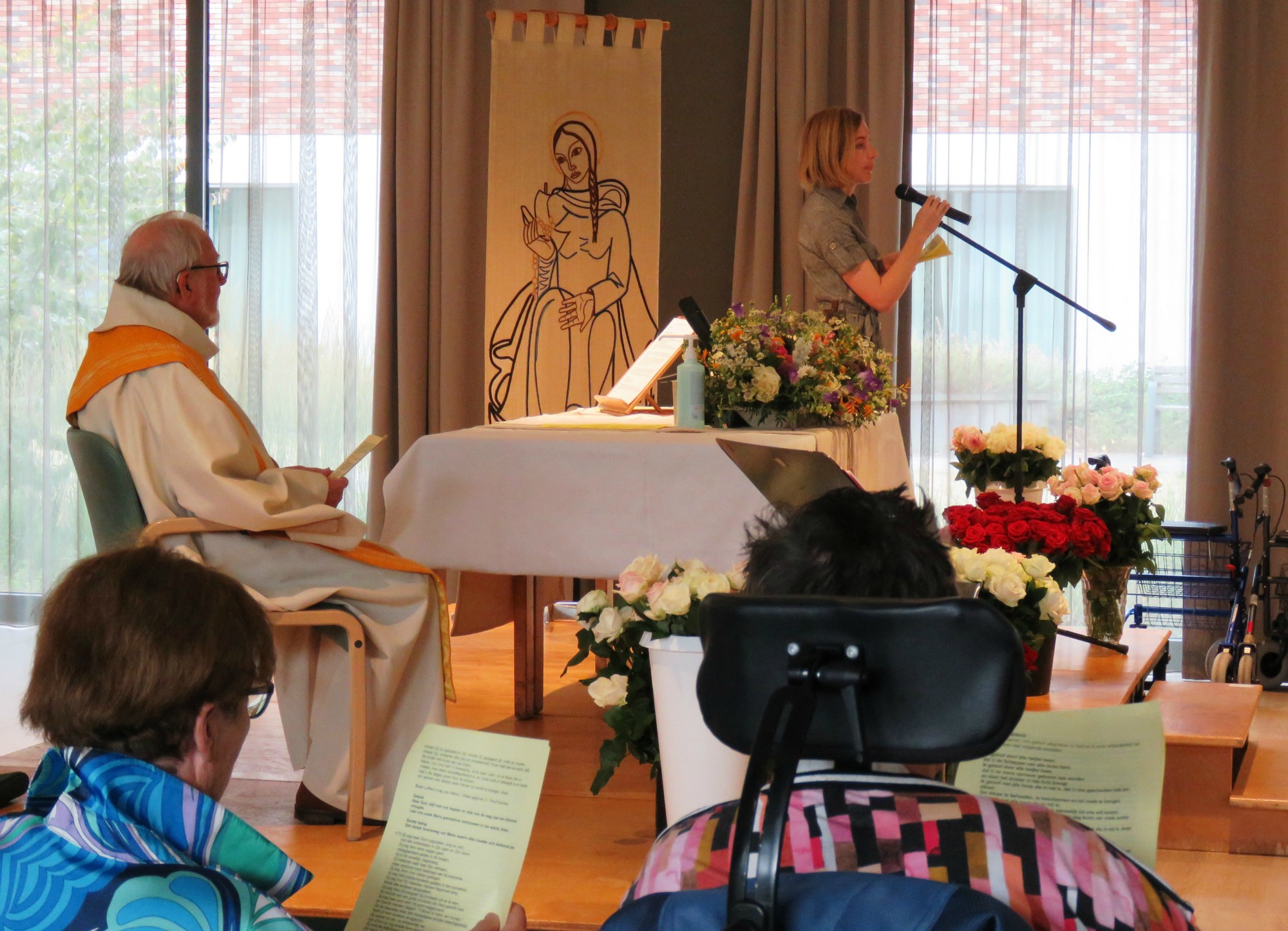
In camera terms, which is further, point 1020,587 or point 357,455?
point 357,455

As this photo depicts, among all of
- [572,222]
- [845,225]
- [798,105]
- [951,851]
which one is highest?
[798,105]

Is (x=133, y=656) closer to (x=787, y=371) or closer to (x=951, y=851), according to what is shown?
(x=951, y=851)

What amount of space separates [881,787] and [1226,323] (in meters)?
4.51

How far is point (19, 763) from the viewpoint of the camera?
3127mm

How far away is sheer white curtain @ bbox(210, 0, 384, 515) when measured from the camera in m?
5.42

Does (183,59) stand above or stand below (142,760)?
above

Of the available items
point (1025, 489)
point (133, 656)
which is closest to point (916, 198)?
point (1025, 489)

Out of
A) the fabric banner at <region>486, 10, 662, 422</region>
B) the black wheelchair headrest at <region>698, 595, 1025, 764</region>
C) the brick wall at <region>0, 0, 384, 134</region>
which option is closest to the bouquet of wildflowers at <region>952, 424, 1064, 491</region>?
the fabric banner at <region>486, 10, 662, 422</region>

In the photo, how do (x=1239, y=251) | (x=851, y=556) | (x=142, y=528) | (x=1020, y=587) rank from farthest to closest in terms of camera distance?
(x=1239, y=251), (x=142, y=528), (x=1020, y=587), (x=851, y=556)

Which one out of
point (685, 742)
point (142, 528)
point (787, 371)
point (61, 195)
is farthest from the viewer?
point (61, 195)

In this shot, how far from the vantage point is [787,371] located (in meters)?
3.02

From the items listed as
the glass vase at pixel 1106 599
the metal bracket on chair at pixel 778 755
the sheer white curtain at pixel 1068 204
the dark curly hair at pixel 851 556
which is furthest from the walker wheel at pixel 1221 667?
the metal bracket on chair at pixel 778 755

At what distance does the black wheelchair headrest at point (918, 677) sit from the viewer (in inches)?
28.9

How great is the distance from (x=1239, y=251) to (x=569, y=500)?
322 centimetres
